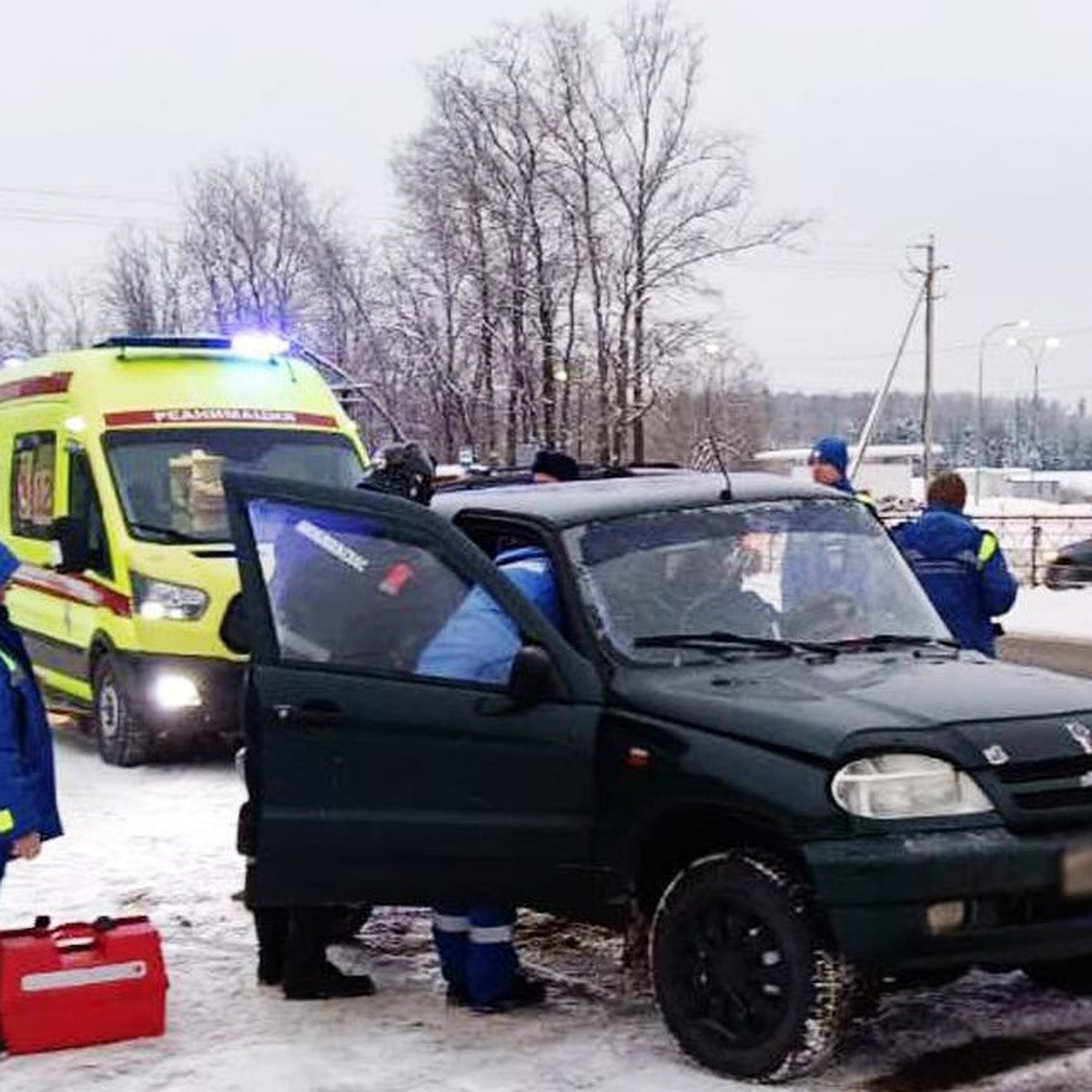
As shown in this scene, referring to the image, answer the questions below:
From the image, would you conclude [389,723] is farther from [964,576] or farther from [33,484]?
[33,484]

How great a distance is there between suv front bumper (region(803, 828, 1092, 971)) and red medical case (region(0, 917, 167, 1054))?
223 cm

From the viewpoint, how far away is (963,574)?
8445 millimetres

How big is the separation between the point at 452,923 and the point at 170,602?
522 centimetres

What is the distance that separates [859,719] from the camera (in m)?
4.92

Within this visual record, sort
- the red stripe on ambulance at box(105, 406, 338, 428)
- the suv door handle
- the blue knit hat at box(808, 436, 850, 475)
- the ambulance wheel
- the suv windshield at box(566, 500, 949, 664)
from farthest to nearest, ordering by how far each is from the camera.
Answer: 1. the red stripe on ambulance at box(105, 406, 338, 428)
2. the ambulance wheel
3. the blue knit hat at box(808, 436, 850, 475)
4. the suv door handle
5. the suv windshield at box(566, 500, 949, 664)

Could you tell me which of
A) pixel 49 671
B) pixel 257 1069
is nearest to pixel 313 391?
pixel 49 671

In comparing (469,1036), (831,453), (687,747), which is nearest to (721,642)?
(687,747)

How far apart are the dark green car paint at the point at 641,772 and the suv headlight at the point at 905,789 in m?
0.03

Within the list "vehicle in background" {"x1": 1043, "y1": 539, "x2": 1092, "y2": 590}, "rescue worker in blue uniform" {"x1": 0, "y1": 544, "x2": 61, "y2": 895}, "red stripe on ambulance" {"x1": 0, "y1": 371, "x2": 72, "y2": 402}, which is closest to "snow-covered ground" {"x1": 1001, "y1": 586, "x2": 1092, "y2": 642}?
"vehicle in background" {"x1": 1043, "y1": 539, "x2": 1092, "y2": 590}

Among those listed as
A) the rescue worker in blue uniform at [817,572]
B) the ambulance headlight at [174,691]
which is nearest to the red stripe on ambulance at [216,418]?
the ambulance headlight at [174,691]

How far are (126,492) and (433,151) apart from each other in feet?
109

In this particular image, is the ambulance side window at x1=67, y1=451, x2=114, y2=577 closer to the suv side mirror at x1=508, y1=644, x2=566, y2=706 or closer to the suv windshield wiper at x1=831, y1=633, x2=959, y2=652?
the suv side mirror at x1=508, y1=644, x2=566, y2=706

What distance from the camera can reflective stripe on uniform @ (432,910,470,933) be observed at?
235 inches

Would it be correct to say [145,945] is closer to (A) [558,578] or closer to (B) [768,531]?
(A) [558,578]
